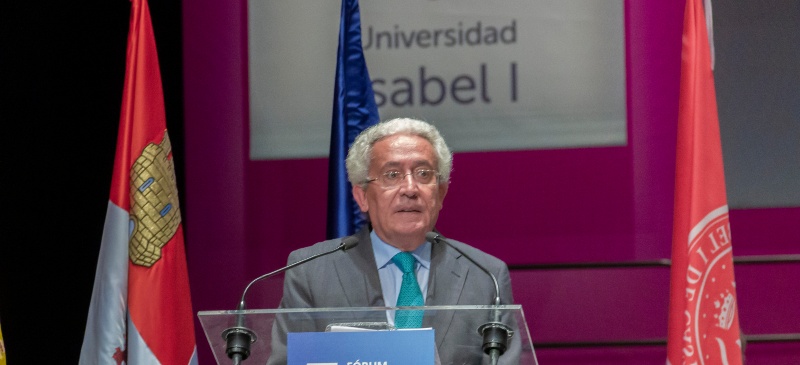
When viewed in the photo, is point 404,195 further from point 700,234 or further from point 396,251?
point 700,234

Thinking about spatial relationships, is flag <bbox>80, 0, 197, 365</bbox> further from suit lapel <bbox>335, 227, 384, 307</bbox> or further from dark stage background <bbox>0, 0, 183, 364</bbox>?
suit lapel <bbox>335, 227, 384, 307</bbox>

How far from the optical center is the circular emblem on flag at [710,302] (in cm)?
306

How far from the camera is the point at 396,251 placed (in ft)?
8.75

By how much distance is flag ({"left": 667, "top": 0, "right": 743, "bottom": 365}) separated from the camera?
3.07m

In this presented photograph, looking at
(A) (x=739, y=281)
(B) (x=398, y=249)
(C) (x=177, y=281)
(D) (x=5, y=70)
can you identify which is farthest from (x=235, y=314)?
(A) (x=739, y=281)

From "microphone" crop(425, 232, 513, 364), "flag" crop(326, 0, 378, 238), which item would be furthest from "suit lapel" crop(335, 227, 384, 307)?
"flag" crop(326, 0, 378, 238)

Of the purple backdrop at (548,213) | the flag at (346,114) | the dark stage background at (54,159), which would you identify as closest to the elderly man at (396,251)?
the flag at (346,114)

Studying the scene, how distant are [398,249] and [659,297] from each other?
1726 mm

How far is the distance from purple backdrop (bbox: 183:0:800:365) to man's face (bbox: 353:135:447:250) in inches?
60.2

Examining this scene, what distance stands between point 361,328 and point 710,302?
156cm

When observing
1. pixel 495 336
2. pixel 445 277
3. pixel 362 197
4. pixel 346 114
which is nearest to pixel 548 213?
pixel 346 114

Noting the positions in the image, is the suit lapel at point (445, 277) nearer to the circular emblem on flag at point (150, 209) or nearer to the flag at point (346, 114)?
the flag at point (346, 114)

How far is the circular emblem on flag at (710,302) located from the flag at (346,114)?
1.16 metres

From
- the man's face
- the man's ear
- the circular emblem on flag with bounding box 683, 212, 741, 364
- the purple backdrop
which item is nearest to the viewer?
the man's face
